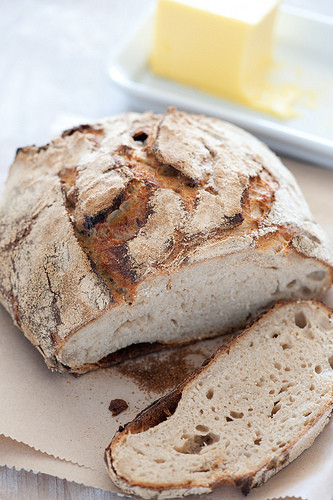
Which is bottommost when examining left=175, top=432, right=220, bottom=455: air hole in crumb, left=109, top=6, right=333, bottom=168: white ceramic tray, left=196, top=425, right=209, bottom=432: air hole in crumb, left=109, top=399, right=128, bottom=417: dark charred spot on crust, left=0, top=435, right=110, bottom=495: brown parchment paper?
left=0, top=435, right=110, bottom=495: brown parchment paper

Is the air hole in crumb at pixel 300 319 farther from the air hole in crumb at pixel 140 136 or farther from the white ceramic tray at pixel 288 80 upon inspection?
the white ceramic tray at pixel 288 80

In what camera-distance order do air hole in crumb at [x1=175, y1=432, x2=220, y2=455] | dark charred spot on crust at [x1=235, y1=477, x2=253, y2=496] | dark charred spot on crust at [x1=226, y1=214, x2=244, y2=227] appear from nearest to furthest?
dark charred spot on crust at [x1=235, y1=477, x2=253, y2=496] < air hole in crumb at [x1=175, y1=432, x2=220, y2=455] < dark charred spot on crust at [x1=226, y1=214, x2=244, y2=227]

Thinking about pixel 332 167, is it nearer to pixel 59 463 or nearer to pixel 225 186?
pixel 225 186

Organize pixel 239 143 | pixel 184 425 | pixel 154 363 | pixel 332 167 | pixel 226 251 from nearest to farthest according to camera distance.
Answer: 1. pixel 184 425
2. pixel 226 251
3. pixel 154 363
4. pixel 239 143
5. pixel 332 167

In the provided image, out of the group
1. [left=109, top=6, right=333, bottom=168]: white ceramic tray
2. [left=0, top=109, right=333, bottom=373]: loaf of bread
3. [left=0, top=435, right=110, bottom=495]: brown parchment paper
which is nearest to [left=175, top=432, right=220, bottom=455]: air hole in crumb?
[left=0, top=435, right=110, bottom=495]: brown parchment paper

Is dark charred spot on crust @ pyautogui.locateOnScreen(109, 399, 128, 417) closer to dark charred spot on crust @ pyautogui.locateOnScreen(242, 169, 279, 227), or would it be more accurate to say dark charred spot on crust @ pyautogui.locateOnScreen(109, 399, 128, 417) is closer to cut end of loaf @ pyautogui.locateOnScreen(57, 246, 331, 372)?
cut end of loaf @ pyautogui.locateOnScreen(57, 246, 331, 372)

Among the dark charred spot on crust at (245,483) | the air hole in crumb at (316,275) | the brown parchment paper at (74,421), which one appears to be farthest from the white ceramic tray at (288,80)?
the dark charred spot on crust at (245,483)

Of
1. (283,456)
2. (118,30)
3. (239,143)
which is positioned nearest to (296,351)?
(283,456)
